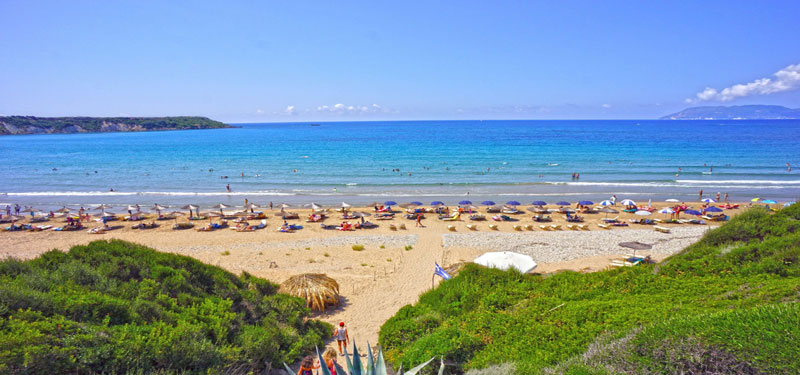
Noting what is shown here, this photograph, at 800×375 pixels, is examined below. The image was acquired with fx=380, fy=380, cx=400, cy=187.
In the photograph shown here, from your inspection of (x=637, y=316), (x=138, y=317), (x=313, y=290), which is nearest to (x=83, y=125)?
(x=313, y=290)

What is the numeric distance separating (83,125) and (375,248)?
188m

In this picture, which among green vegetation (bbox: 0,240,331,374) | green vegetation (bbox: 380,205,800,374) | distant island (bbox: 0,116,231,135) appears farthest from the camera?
distant island (bbox: 0,116,231,135)

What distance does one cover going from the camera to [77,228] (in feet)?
80.3

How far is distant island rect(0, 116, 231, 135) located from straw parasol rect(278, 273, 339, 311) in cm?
18768

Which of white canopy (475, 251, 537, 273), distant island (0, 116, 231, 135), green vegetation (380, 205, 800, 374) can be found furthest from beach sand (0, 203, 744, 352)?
distant island (0, 116, 231, 135)

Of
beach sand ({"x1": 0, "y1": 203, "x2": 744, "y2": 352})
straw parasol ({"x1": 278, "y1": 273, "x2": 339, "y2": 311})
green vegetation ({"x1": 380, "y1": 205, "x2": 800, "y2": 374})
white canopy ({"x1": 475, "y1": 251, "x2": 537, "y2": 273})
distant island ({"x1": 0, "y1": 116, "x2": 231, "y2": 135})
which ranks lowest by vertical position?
beach sand ({"x1": 0, "y1": 203, "x2": 744, "y2": 352})

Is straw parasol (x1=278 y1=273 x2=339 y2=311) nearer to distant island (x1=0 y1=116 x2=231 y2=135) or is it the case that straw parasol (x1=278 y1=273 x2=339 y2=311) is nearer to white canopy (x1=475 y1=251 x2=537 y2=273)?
white canopy (x1=475 y1=251 x2=537 y2=273)

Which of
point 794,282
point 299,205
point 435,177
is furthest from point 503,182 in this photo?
point 794,282

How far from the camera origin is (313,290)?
12.6m

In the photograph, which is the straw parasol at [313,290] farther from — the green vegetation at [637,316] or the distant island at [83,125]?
the distant island at [83,125]

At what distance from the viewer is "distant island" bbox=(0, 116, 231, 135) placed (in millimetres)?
145125

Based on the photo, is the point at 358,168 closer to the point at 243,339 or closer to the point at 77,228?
the point at 77,228

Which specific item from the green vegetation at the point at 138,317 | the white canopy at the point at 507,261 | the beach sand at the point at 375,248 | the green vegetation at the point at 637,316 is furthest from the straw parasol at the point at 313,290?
the white canopy at the point at 507,261

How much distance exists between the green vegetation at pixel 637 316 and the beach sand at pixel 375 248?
12.7 ft
